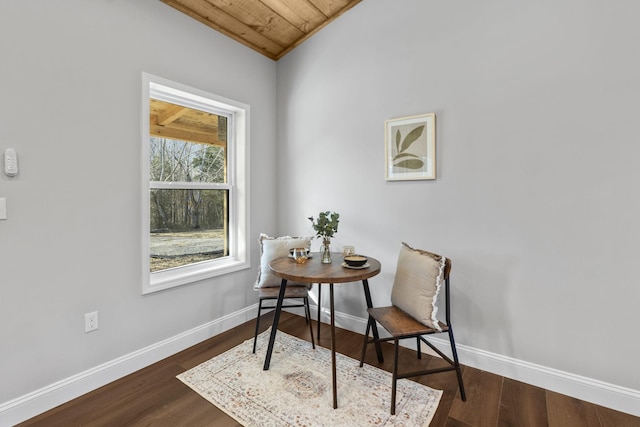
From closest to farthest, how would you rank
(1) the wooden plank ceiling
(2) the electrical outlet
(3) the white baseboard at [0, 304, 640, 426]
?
(3) the white baseboard at [0, 304, 640, 426] < (2) the electrical outlet < (1) the wooden plank ceiling

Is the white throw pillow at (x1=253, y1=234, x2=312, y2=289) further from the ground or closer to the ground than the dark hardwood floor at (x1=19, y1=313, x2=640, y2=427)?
further from the ground

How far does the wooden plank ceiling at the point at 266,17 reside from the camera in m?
2.46

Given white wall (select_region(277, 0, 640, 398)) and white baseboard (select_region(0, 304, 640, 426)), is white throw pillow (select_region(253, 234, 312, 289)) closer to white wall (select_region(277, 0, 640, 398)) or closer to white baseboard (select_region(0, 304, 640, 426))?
white wall (select_region(277, 0, 640, 398))

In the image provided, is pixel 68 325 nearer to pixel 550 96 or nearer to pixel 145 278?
pixel 145 278

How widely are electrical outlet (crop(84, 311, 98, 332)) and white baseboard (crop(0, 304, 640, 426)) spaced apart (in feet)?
0.89

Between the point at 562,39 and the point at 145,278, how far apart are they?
3.25 meters

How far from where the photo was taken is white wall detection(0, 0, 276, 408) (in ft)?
5.46

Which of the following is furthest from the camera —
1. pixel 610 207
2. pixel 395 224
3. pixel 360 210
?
pixel 360 210

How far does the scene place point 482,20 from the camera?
2.13 metres

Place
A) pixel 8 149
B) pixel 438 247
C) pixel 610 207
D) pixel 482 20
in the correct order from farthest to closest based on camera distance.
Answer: pixel 438 247 < pixel 482 20 < pixel 610 207 < pixel 8 149

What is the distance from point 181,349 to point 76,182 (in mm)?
1481

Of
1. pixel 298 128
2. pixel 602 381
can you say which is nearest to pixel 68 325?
pixel 298 128

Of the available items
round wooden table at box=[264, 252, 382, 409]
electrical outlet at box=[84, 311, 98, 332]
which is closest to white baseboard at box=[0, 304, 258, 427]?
electrical outlet at box=[84, 311, 98, 332]

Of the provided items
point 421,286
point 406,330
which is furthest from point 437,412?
point 421,286
